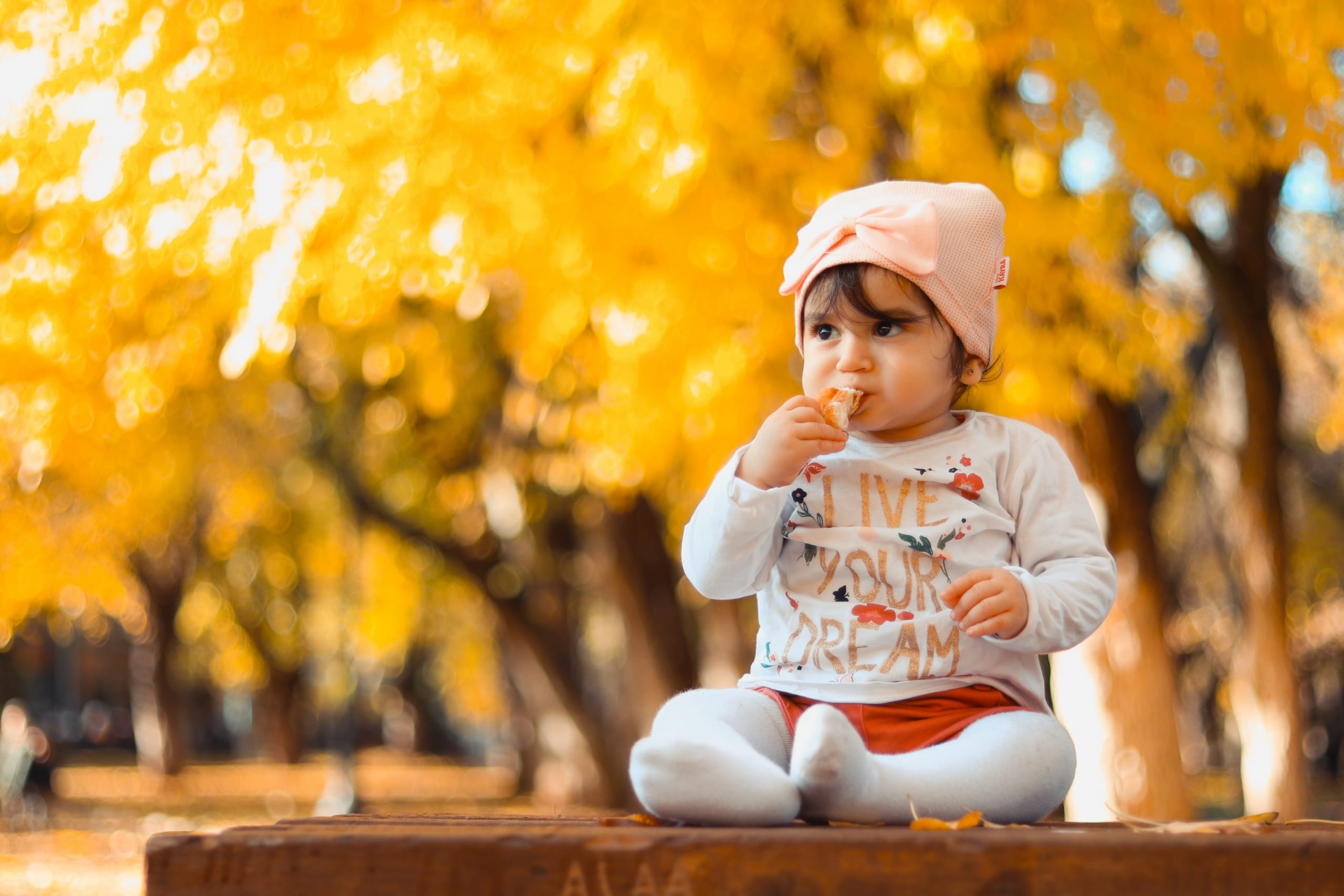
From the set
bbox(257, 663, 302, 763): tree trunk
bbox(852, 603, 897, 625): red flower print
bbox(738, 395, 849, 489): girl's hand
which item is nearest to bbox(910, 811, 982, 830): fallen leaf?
bbox(852, 603, 897, 625): red flower print

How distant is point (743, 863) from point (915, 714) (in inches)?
24.2

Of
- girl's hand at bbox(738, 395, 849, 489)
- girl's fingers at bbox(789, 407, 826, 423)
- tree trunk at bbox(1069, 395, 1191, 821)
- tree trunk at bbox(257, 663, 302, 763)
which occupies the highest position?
girl's fingers at bbox(789, 407, 826, 423)

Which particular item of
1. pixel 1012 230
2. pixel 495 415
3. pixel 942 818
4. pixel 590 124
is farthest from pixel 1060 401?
pixel 495 415

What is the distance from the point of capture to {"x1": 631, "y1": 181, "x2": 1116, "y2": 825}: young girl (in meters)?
1.84

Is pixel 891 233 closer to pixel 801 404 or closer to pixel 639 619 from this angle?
pixel 801 404

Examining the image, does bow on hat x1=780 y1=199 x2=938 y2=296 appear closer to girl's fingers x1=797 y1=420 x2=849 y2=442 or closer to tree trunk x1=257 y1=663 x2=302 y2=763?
girl's fingers x1=797 y1=420 x2=849 y2=442

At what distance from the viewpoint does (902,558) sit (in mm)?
2002

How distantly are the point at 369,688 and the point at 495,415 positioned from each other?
15420mm

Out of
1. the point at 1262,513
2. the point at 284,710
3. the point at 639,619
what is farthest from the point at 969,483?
the point at 284,710

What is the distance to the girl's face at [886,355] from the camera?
6.74 feet

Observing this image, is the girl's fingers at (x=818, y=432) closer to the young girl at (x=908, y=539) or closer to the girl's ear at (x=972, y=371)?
the young girl at (x=908, y=539)

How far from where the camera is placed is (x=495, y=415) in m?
11.9

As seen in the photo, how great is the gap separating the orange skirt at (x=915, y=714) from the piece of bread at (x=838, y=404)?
1.33ft

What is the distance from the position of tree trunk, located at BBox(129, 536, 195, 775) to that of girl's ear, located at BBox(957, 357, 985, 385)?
59.8ft
